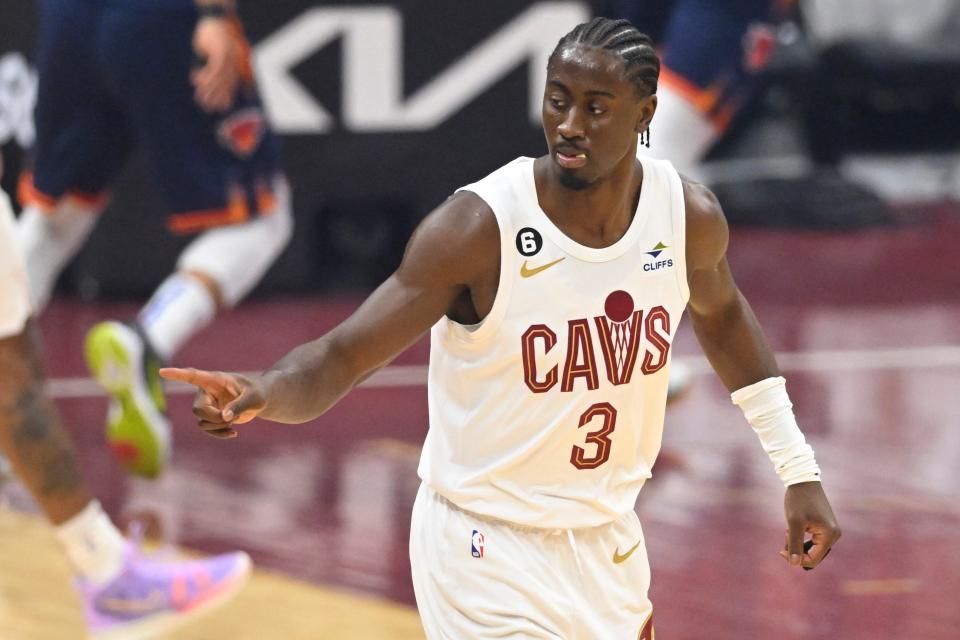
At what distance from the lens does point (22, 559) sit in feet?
16.8

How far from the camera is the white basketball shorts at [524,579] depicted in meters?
2.99

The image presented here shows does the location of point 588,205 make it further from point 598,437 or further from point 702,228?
point 598,437

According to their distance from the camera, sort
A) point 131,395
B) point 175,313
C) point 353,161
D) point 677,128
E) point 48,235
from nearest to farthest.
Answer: point 131,395 → point 175,313 → point 48,235 → point 677,128 → point 353,161

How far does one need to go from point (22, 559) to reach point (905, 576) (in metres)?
2.48

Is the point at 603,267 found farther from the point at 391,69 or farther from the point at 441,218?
the point at 391,69

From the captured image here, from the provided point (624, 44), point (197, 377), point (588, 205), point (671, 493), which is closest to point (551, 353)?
point (588, 205)

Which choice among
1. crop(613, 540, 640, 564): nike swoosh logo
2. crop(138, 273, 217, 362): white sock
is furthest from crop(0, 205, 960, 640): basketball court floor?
crop(613, 540, 640, 564): nike swoosh logo

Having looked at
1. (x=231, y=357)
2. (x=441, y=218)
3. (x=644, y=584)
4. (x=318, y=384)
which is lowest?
(x=231, y=357)

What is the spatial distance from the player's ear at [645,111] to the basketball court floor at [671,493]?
76.9 inches

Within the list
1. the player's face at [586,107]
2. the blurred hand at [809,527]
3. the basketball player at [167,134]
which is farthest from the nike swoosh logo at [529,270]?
the basketball player at [167,134]

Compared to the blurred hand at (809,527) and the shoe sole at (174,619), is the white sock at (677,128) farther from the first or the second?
the blurred hand at (809,527)

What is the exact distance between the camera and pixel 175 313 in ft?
19.1

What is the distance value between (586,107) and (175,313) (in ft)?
10.4

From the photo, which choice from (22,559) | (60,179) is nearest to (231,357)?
(60,179)
